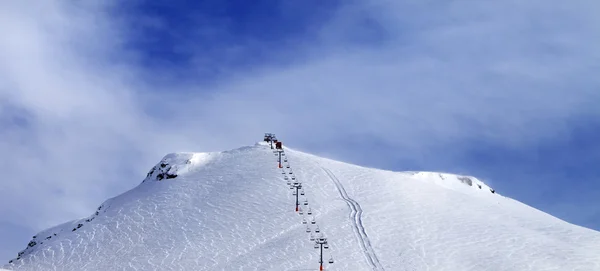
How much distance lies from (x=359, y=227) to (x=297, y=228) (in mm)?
5352

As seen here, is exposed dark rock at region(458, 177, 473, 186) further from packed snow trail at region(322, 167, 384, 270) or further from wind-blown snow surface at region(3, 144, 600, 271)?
packed snow trail at region(322, 167, 384, 270)

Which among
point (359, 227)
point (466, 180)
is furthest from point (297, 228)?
point (466, 180)

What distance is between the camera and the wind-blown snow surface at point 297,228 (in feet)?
177

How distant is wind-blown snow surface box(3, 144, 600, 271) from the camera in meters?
53.8

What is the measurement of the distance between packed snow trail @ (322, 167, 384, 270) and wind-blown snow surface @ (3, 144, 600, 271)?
157 millimetres

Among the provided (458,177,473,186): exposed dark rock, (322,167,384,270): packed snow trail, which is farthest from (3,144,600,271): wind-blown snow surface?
(458,177,473,186): exposed dark rock

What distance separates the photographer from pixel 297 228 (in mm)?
60188

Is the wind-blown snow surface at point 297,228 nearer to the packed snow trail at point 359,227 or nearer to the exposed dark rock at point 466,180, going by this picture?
the packed snow trail at point 359,227

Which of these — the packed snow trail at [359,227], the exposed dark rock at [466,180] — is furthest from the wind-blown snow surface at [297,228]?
the exposed dark rock at [466,180]

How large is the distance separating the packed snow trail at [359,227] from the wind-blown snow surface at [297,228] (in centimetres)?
16

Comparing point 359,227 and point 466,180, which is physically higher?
point 466,180

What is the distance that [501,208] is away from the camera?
69.4 metres

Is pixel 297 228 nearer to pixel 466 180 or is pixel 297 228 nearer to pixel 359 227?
pixel 359 227

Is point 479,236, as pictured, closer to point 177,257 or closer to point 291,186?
point 291,186
